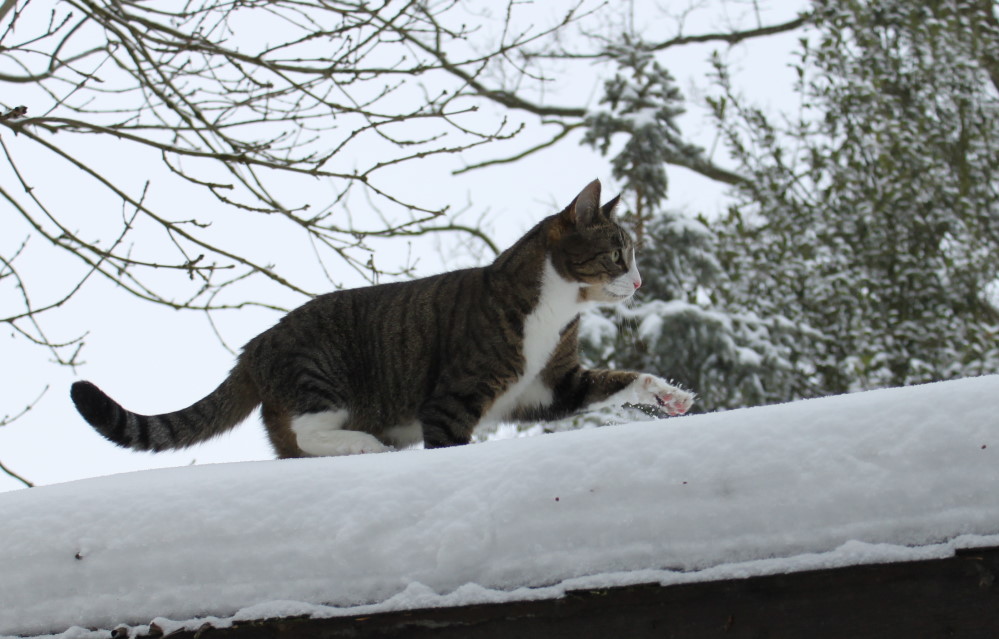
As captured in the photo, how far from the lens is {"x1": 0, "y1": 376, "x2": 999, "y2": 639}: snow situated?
3.70 feet

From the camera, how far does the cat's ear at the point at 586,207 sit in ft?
9.00

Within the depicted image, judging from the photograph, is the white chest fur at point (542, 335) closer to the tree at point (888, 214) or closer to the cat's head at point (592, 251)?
the cat's head at point (592, 251)

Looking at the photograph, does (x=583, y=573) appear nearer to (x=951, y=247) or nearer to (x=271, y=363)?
(x=271, y=363)

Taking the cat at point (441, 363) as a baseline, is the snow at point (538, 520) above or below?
below

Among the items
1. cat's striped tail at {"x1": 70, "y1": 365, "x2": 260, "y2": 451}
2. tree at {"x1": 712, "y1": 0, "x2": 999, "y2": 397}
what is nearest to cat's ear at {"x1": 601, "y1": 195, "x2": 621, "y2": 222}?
cat's striped tail at {"x1": 70, "y1": 365, "x2": 260, "y2": 451}

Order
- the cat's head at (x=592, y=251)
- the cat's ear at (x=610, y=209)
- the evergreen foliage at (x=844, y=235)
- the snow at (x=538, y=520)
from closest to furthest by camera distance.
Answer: the snow at (x=538, y=520) < the cat's head at (x=592, y=251) < the cat's ear at (x=610, y=209) < the evergreen foliage at (x=844, y=235)

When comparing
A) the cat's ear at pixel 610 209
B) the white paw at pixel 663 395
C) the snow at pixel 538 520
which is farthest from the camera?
the cat's ear at pixel 610 209

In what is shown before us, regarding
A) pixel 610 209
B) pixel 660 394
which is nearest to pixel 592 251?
pixel 610 209

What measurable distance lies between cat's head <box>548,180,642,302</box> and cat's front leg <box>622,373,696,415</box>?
11.9 inches

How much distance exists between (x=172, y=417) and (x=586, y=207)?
4.72 feet

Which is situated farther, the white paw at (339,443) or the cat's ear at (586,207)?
the cat's ear at (586,207)

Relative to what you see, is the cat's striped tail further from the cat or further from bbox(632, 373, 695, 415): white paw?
bbox(632, 373, 695, 415): white paw

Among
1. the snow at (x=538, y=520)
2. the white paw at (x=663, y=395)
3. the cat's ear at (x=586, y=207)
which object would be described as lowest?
the snow at (x=538, y=520)

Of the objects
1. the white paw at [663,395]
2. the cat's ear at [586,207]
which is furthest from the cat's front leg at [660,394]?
the cat's ear at [586,207]
